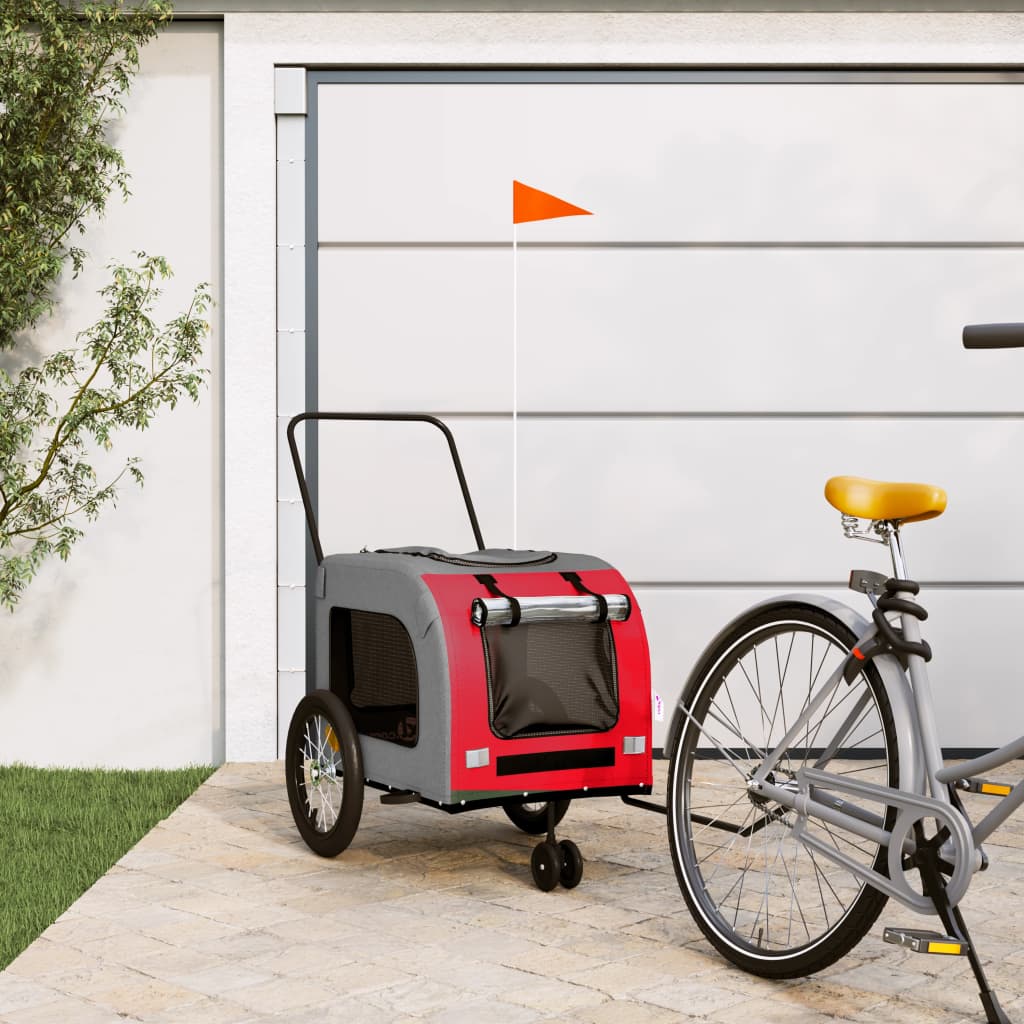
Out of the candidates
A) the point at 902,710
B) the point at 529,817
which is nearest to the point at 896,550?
the point at 902,710

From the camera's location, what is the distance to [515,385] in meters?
5.43

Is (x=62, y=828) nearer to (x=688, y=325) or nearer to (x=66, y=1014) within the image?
(x=66, y=1014)

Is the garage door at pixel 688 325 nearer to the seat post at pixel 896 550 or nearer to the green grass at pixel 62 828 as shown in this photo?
the green grass at pixel 62 828

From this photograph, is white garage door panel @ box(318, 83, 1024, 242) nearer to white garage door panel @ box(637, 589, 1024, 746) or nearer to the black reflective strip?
white garage door panel @ box(637, 589, 1024, 746)

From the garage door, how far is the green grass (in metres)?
1.21

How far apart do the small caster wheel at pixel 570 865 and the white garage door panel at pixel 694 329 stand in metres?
2.27

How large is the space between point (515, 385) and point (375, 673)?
1.88 metres

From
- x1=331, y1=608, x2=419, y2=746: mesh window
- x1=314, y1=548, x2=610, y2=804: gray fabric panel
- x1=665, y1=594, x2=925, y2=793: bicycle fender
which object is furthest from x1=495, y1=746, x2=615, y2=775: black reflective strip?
x1=665, y1=594, x2=925, y2=793: bicycle fender

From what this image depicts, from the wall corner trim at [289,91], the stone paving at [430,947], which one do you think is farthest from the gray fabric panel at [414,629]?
the wall corner trim at [289,91]

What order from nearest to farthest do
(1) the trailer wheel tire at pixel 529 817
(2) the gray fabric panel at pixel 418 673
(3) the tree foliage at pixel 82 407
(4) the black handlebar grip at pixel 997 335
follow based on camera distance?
(4) the black handlebar grip at pixel 997 335 < (2) the gray fabric panel at pixel 418 673 < (1) the trailer wheel tire at pixel 529 817 < (3) the tree foliage at pixel 82 407

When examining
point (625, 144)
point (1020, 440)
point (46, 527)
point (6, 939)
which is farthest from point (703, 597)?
point (6, 939)

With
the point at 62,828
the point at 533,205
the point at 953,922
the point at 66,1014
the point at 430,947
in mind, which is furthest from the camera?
the point at 533,205

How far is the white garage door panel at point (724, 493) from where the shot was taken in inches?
214

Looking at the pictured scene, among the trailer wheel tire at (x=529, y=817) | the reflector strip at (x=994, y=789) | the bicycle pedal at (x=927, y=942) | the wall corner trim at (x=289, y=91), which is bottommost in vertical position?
the trailer wheel tire at (x=529, y=817)
